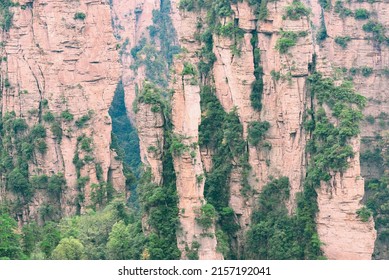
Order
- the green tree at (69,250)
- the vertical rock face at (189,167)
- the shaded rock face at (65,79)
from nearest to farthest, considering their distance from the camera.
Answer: the green tree at (69,250) → the vertical rock face at (189,167) → the shaded rock face at (65,79)

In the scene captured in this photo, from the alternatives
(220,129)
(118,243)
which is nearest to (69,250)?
(118,243)

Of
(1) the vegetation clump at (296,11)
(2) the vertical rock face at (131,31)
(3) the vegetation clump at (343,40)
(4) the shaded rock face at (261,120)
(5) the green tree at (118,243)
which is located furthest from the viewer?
(2) the vertical rock face at (131,31)

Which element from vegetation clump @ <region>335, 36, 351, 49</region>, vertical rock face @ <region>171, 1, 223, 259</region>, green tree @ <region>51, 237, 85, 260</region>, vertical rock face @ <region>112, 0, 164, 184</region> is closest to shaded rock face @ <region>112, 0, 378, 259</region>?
vertical rock face @ <region>171, 1, 223, 259</region>

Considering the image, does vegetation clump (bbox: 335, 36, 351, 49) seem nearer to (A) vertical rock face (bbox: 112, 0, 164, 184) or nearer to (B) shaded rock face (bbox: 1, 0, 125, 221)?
(B) shaded rock face (bbox: 1, 0, 125, 221)

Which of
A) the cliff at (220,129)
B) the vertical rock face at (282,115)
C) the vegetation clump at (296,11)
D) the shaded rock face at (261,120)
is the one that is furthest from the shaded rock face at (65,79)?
the vegetation clump at (296,11)

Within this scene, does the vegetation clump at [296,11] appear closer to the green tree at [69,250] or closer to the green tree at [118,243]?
the green tree at [118,243]

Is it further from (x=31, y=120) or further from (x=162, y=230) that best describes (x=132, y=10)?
(x=162, y=230)

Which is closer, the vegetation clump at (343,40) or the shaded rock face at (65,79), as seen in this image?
the shaded rock face at (65,79)

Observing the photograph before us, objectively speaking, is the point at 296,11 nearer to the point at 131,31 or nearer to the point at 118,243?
the point at 118,243

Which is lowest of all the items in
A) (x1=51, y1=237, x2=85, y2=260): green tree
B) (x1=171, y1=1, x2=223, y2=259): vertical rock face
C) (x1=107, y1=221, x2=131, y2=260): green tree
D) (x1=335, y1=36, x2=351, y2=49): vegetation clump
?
(x1=107, y1=221, x2=131, y2=260): green tree
